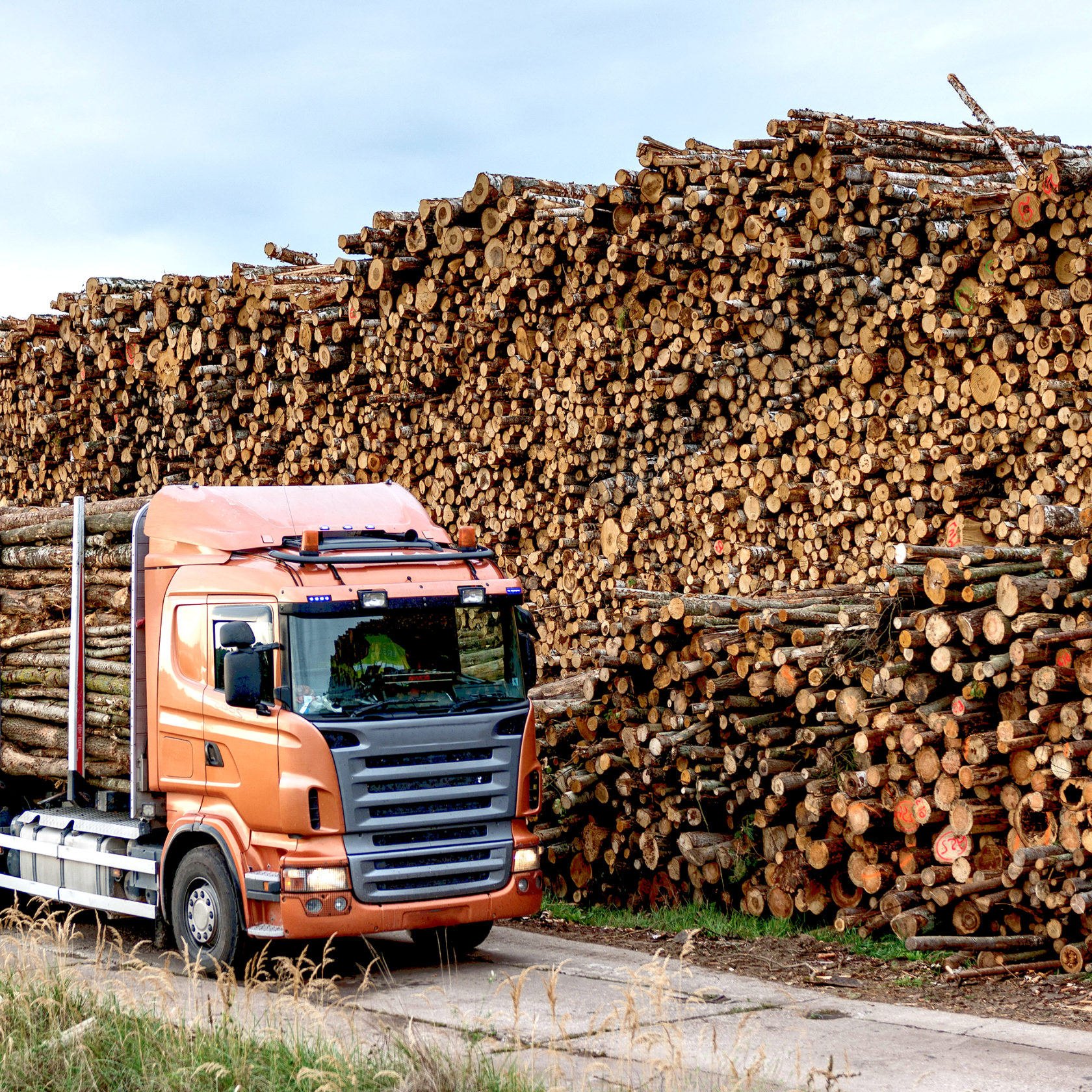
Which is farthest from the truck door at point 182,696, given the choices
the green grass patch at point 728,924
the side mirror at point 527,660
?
the green grass patch at point 728,924

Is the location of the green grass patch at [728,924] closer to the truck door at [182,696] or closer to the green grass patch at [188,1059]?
the truck door at [182,696]

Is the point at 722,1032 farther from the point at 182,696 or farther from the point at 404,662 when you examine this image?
the point at 182,696

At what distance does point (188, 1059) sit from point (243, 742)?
2.59 meters

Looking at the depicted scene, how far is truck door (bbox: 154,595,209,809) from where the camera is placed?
8.56 meters

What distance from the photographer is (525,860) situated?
8.59m

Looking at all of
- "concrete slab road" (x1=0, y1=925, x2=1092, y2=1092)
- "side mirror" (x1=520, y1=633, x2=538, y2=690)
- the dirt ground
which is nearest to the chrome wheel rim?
"concrete slab road" (x1=0, y1=925, x2=1092, y2=1092)

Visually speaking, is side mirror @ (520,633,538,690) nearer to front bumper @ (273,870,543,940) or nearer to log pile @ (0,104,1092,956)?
front bumper @ (273,870,543,940)

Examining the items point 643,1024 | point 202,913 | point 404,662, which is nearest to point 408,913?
point 202,913

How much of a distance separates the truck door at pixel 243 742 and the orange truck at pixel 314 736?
12 mm

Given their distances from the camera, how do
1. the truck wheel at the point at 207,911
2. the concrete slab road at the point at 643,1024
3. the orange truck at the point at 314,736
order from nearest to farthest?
the concrete slab road at the point at 643,1024
the orange truck at the point at 314,736
the truck wheel at the point at 207,911

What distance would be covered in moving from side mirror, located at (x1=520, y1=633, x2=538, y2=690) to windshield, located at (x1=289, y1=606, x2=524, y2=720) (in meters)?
0.05

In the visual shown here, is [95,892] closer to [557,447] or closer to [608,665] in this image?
[608,665]

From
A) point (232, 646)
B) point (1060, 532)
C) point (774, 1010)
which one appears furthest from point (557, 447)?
point (774, 1010)

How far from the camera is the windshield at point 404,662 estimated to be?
→ 26.9 ft
